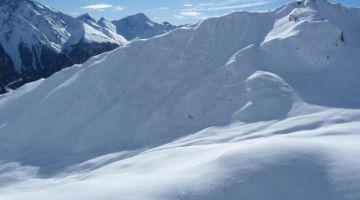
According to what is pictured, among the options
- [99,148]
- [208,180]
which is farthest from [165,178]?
[99,148]

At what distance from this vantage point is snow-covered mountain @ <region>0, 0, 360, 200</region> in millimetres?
18484

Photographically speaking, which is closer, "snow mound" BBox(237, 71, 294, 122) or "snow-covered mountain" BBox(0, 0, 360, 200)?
"snow-covered mountain" BBox(0, 0, 360, 200)

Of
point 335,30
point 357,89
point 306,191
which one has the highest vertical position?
point 335,30

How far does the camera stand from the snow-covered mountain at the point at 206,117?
1848 centimetres

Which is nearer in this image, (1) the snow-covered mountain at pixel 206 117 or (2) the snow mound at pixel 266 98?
(1) the snow-covered mountain at pixel 206 117

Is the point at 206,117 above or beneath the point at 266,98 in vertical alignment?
beneath

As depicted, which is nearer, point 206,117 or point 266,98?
point 266,98

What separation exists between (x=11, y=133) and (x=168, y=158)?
78.5 feet

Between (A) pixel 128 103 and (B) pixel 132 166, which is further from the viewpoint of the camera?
(A) pixel 128 103

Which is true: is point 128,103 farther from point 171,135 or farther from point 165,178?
point 165,178

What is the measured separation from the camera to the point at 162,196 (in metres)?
17.1

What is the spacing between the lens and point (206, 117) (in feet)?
137

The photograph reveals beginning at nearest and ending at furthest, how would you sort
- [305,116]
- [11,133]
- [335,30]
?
[305,116] → [11,133] → [335,30]

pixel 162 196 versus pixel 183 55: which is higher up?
pixel 183 55
